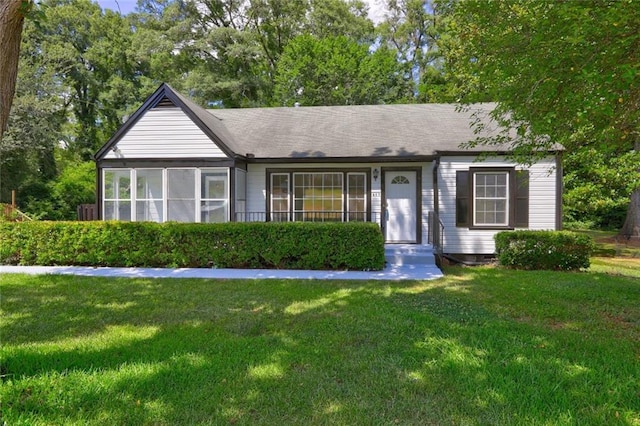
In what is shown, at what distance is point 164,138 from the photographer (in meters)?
11.0

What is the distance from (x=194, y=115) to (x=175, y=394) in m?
9.28

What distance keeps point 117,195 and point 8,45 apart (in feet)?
29.7

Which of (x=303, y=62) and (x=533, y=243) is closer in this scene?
(x=533, y=243)

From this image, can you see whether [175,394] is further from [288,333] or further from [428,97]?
[428,97]

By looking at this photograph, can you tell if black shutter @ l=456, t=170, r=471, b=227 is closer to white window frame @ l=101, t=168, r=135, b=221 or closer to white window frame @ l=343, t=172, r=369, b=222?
white window frame @ l=343, t=172, r=369, b=222

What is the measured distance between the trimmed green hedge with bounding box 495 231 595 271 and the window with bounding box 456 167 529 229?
1317mm

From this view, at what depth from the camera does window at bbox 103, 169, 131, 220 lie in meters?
11.2

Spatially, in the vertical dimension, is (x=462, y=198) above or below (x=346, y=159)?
below

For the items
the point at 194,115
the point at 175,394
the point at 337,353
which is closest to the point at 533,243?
the point at 337,353

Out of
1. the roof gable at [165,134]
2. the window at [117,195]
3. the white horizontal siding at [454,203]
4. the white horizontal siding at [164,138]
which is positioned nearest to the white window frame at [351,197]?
the white horizontal siding at [454,203]

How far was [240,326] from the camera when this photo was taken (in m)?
4.76

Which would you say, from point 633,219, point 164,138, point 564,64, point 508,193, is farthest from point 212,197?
point 633,219

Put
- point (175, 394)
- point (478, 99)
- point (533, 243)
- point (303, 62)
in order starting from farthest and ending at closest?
point (303, 62) < point (533, 243) < point (478, 99) < point (175, 394)

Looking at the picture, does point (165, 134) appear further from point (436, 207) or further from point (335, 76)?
point (335, 76)
